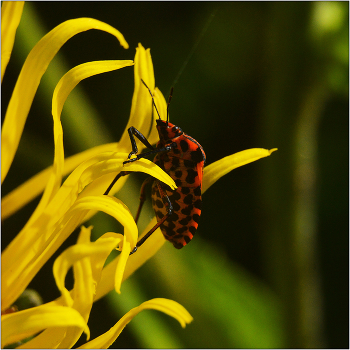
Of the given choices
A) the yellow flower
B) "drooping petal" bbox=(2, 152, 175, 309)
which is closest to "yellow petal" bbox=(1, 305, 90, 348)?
the yellow flower

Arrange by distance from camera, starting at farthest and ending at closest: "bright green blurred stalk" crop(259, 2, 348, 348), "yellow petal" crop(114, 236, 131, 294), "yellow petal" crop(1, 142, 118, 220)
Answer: "bright green blurred stalk" crop(259, 2, 348, 348) < "yellow petal" crop(1, 142, 118, 220) < "yellow petal" crop(114, 236, 131, 294)

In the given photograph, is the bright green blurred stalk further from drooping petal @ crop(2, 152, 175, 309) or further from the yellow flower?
drooping petal @ crop(2, 152, 175, 309)

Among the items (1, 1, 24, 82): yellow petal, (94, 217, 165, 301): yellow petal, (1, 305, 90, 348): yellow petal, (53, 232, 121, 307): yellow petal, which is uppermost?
(1, 1, 24, 82): yellow petal

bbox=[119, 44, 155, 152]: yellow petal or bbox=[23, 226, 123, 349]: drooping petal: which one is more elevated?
bbox=[119, 44, 155, 152]: yellow petal

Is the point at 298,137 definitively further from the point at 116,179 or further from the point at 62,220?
the point at 62,220

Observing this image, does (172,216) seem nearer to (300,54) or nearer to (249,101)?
(300,54)

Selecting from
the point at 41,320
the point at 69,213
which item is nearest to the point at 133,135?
the point at 69,213

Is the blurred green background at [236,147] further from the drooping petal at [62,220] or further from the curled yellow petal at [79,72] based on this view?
the curled yellow petal at [79,72]

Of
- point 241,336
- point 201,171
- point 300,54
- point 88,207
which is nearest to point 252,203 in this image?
point 241,336
